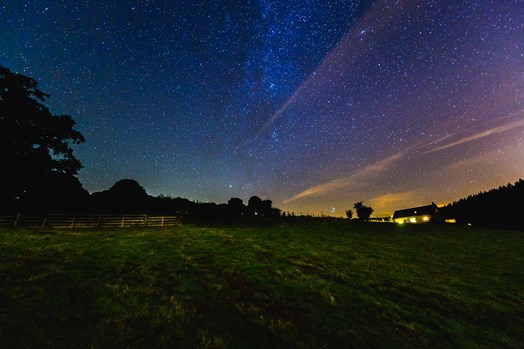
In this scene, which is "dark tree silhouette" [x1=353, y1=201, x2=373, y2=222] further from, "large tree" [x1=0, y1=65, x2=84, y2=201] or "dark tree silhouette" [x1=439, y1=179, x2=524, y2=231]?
"large tree" [x1=0, y1=65, x2=84, y2=201]

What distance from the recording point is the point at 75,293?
25.2ft

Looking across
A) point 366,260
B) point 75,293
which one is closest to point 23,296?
point 75,293

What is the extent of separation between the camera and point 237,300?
830 cm

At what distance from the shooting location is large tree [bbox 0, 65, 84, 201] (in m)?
23.8

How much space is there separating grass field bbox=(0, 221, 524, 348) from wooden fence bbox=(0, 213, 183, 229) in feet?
33.4

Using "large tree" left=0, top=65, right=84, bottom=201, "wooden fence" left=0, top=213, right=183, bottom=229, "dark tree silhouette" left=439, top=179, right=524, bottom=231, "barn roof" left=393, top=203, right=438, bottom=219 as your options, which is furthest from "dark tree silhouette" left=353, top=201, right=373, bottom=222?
"large tree" left=0, top=65, right=84, bottom=201

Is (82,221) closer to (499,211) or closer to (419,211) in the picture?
(499,211)

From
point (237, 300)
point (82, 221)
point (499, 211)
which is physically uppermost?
point (499, 211)

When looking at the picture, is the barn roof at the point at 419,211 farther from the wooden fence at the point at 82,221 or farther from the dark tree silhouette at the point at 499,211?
the wooden fence at the point at 82,221

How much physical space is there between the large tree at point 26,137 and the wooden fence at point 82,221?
441cm

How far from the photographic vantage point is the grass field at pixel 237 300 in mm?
5980

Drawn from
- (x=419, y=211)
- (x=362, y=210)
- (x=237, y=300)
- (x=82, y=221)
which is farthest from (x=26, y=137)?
(x=419, y=211)

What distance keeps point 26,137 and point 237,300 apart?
29871mm

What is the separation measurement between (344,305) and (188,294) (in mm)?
5470
